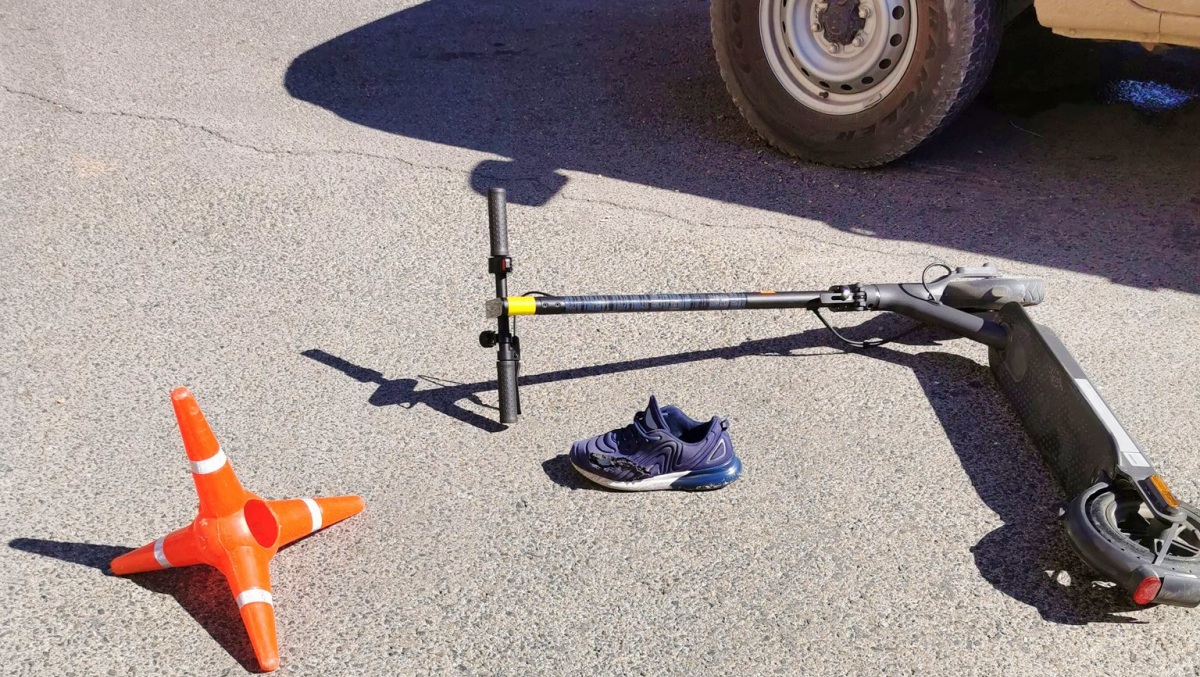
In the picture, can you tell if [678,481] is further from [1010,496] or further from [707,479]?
[1010,496]

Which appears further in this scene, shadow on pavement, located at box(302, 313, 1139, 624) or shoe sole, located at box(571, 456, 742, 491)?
shoe sole, located at box(571, 456, 742, 491)

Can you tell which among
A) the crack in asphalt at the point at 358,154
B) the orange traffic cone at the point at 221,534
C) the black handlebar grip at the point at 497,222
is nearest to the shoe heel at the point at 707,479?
the black handlebar grip at the point at 497,222

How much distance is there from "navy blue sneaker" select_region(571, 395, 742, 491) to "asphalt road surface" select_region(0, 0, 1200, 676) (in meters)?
0.05

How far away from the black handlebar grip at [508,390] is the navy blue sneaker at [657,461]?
0.92 feet

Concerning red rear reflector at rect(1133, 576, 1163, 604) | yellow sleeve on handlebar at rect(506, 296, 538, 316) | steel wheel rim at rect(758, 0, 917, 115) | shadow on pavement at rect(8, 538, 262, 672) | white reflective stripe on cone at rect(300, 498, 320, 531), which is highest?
steel wheel rim at rect(758, 0, 917, 115)

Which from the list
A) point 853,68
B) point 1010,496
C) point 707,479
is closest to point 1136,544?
point 1010,496

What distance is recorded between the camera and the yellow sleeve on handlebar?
131 inches

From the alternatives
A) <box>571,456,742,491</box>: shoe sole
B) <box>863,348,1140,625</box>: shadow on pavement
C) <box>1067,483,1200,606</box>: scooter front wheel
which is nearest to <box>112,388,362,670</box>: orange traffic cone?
<box>571,456,742,491</box>: shoe sole

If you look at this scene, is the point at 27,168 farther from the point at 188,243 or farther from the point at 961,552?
the point at 961,552

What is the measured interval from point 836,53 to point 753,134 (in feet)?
1.98

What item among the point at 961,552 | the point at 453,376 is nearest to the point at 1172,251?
the point at 961,552

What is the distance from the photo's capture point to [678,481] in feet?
10.3

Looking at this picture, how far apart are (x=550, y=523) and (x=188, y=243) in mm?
2181

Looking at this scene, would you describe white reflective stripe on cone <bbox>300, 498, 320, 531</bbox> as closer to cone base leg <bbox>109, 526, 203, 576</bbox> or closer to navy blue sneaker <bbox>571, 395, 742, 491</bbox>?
cone base leg <bbox>109, 526, 203, 576</bbox>
